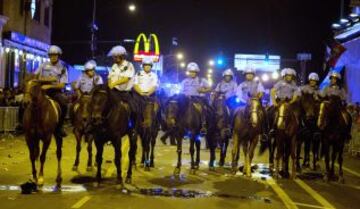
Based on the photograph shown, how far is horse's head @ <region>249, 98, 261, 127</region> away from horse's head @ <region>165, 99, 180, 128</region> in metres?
1.96

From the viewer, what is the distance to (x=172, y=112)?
1540 cm

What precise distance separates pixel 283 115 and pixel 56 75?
5.98m

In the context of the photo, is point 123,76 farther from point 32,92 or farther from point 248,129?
point 248,129

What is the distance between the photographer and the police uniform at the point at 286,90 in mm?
15875

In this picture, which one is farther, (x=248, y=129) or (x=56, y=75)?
(x=248, y=129)

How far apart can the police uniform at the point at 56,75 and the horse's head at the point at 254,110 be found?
4.81 meters

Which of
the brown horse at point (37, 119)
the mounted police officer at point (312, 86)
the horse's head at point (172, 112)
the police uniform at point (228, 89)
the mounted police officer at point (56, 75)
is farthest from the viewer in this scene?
the police uniform at point (228, 89)

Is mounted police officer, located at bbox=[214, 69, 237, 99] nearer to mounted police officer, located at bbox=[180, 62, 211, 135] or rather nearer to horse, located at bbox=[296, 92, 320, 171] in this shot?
mounted police officer, located at bbox=[180, 62, 211, 135]

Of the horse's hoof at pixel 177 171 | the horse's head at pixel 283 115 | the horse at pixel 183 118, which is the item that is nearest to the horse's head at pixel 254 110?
the horse's head at pixel 283 115

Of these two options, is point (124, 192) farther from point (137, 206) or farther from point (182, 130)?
point (182, 130)

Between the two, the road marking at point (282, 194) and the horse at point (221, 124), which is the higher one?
the horse at point (221, 124)

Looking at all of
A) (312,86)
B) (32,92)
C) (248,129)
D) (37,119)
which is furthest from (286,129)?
(32,92)

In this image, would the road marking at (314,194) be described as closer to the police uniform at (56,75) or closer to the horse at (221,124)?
the horse at (221,124)

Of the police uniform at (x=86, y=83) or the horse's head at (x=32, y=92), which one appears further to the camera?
the police uniform at (x=86, y=83)
